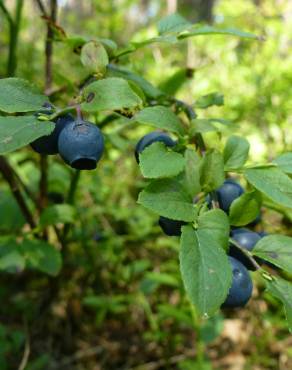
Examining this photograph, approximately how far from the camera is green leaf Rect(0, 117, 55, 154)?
2.03 feet

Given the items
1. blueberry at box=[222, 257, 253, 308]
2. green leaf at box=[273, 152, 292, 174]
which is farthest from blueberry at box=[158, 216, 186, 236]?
green leaf at box=[273, 152, 292, 174]

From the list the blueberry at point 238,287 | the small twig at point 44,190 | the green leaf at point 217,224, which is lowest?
the small twig at point 44,190

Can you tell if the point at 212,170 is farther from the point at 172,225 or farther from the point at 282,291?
the point at 282,291

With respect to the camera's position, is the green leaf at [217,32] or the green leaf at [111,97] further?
the green leaf at [217,32]

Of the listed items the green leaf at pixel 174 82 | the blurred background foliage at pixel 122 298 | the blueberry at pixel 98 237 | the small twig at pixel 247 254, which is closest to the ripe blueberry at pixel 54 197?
the blurred background foliage at pixel 122 298

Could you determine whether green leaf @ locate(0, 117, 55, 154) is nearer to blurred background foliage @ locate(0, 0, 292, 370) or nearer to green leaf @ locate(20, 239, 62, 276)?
green leaf @ locate(20, 239, 62, 276)

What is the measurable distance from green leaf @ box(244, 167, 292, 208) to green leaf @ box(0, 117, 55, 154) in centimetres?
33

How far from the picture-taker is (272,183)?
0.73m

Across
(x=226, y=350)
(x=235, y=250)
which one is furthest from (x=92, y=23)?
(x=235, y=250)

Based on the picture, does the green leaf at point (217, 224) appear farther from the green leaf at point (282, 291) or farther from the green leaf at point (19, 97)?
the green leaf at point (19, 97)

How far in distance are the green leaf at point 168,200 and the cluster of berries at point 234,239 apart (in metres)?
0.04

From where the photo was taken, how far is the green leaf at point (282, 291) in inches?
25.8

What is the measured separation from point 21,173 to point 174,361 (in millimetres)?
975

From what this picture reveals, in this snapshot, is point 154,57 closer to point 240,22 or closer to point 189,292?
point 240,22
